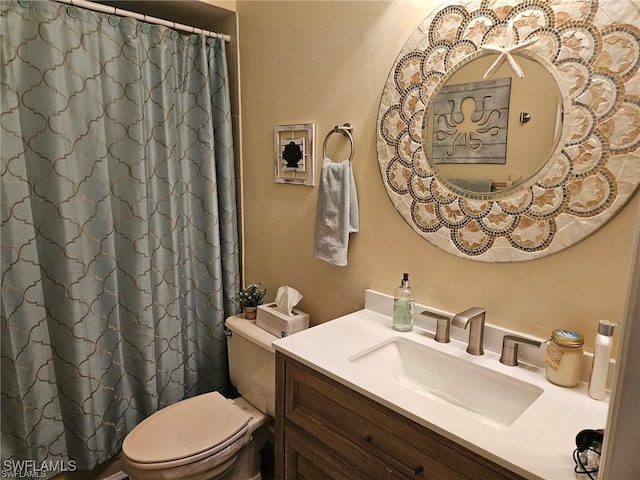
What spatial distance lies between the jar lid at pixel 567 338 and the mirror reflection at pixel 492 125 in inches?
16.9

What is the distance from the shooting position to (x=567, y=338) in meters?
1.06

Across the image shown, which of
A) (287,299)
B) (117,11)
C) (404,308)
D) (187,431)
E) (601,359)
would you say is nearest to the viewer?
(601,359)

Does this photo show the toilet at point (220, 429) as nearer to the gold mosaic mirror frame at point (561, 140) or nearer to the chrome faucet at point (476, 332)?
the chrome faucet at point (476, 332)

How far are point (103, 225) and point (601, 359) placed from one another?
5.78 ft

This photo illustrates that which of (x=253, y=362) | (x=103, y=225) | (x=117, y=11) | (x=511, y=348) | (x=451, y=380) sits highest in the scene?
(x=117, y=11)

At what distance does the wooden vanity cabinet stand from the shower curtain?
0.84 m

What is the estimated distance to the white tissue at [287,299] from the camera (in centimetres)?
175

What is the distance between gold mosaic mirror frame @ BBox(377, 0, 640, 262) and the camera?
0.99m

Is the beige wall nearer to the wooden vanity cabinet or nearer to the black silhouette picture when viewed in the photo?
the black silhouette picture

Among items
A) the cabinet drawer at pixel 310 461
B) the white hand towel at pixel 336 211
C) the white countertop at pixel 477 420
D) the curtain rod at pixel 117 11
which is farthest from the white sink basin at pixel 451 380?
the curtain rod at pixel 117 11

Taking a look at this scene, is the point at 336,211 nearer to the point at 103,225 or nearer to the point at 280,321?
the point at 280,321

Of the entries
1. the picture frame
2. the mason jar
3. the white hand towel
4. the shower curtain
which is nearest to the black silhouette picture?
A: the picture frame

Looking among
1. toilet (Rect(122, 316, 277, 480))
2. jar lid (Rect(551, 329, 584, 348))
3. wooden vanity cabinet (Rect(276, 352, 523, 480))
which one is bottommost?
toilet (Rect(122, 316, 277, 480))

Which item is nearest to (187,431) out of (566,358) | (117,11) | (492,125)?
(566,358)
